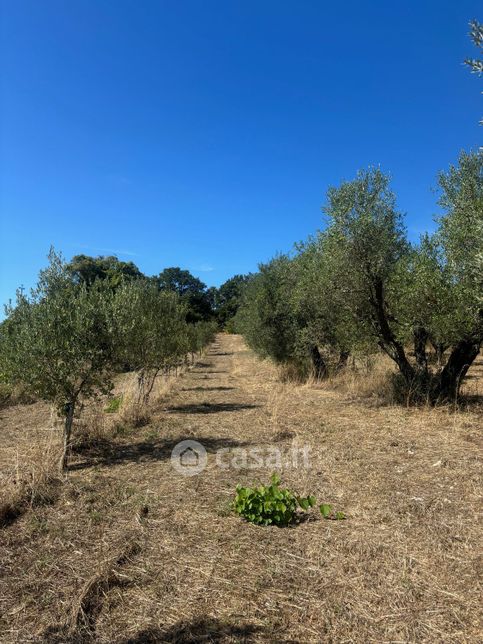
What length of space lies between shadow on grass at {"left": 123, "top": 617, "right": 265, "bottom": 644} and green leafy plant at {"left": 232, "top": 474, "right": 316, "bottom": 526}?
5.87ft

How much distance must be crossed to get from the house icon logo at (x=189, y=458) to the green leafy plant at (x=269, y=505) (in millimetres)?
1979

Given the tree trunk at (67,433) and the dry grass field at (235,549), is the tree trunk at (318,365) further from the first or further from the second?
the tree trunk at (67,433)

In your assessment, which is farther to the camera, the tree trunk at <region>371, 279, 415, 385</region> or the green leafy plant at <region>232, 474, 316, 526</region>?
the tree trunk at <region>371, 279, 415, 385</region>

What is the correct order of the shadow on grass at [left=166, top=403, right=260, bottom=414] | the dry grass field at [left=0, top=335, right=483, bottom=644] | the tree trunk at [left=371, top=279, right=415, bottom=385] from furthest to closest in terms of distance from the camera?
the shadow on grass at [left=166, top=403, right=260, bottom=414]
the tree trunk at [left=371, top=279, right=415, bottom=385]
the dry grass field at [left=0, top=335, right=483, bottom=644]

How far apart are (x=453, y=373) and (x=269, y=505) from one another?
913 cm

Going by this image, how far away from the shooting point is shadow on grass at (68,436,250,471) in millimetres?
8016

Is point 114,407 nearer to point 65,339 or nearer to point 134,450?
point 134,450

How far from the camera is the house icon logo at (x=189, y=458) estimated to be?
7.37 metres

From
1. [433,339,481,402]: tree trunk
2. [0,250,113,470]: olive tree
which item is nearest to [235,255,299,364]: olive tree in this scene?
[433,339,481,402]: tree trunk

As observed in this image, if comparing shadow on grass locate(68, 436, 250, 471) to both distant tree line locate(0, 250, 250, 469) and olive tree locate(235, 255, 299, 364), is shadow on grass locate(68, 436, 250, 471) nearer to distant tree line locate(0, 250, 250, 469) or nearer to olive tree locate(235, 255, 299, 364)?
distant tree line locate(0, 250, 250, 469)

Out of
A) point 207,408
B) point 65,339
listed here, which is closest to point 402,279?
point 207,408

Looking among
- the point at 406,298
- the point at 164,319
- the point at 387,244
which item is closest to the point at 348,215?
the point at 387,244

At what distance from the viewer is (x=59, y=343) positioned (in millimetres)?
7539

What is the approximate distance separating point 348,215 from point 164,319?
717 centimetres
